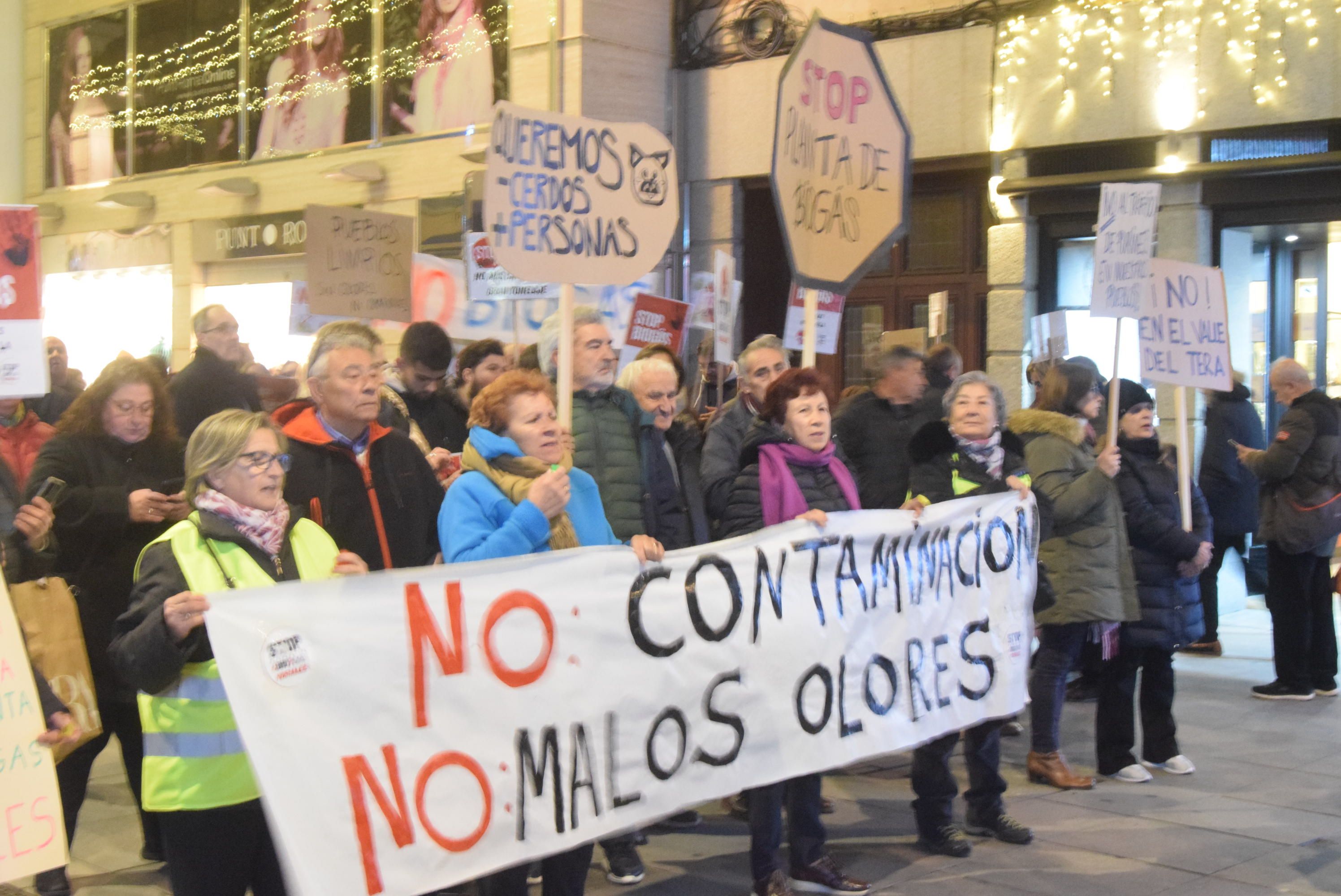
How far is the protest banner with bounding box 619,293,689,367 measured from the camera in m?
8.83

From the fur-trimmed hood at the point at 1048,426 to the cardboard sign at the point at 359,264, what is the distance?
3859 millimetres

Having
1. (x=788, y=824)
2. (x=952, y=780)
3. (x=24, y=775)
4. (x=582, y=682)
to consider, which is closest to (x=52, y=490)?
(x=24, y=775)

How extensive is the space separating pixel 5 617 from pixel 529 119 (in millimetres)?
2368

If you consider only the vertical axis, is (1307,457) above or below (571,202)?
below

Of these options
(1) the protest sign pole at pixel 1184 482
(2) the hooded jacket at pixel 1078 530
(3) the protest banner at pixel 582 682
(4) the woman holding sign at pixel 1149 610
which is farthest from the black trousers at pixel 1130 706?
(3) the protest banner at pixel 582 682

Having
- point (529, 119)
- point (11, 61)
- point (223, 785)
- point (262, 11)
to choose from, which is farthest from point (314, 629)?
point (11, 61)

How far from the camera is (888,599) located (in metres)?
5.19

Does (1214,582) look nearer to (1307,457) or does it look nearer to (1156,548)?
(1307,457)

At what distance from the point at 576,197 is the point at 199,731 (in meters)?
2.46

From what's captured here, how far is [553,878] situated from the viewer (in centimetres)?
418

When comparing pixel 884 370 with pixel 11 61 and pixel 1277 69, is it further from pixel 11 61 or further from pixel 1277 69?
pixel 11 61

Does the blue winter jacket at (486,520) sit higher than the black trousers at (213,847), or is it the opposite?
the blue winter jacket at (486,520)

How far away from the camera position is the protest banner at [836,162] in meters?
5.97

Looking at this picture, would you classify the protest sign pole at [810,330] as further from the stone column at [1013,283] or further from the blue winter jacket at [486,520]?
the stone column at [1013,283]
